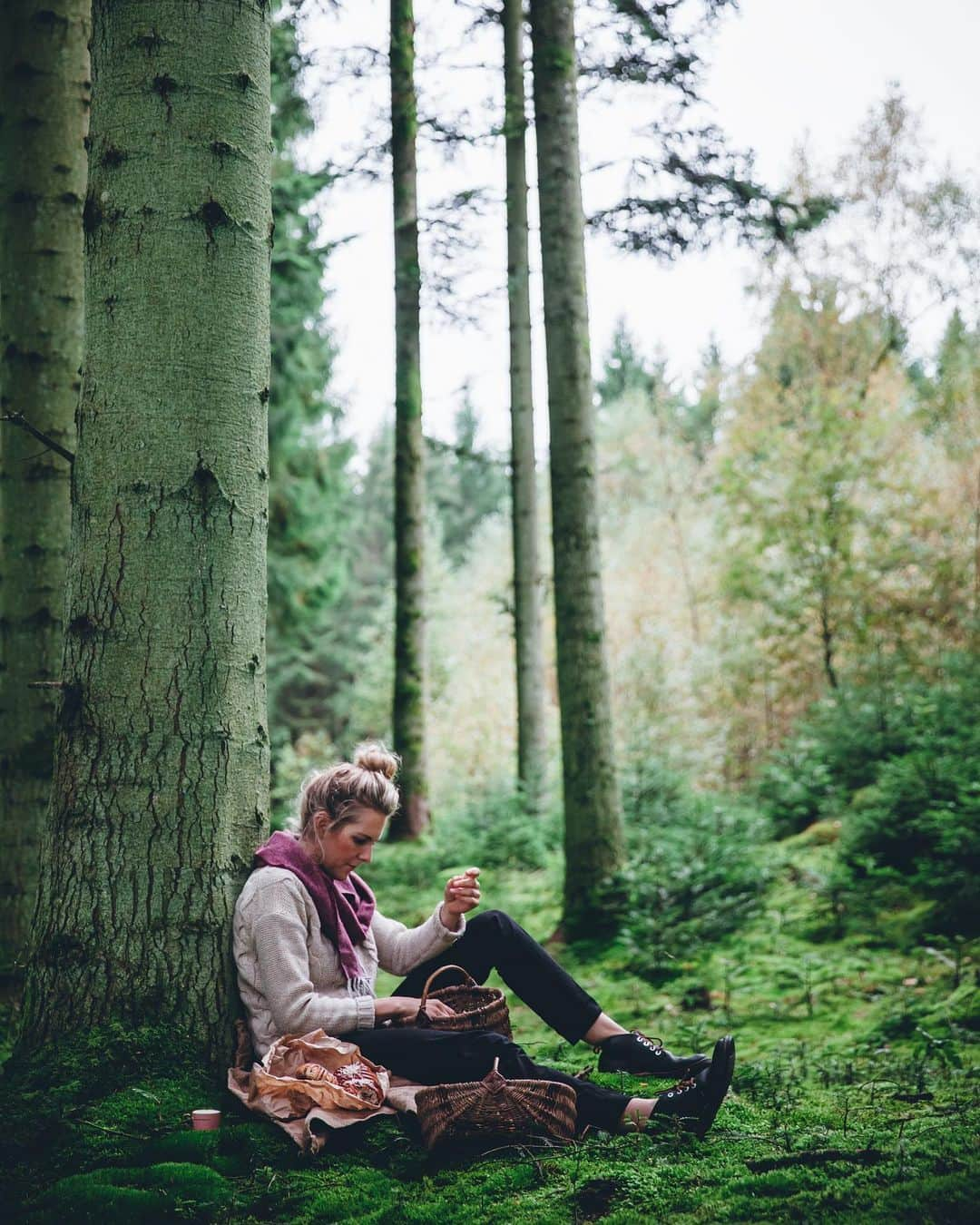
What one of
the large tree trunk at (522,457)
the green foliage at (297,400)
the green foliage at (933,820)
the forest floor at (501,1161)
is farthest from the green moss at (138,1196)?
the large tree trunk at (522,457)

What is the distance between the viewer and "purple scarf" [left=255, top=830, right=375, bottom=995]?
3.15 metres

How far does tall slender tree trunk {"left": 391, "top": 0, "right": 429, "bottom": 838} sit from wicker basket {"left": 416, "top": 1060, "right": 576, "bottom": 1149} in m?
7.18

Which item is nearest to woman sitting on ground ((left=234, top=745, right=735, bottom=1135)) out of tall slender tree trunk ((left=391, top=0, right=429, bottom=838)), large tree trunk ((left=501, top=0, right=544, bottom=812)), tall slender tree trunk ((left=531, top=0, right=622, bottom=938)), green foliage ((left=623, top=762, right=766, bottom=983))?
green foliage ((left=623, top=762, right=766, bottom=983))

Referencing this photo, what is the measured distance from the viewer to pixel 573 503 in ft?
21.6

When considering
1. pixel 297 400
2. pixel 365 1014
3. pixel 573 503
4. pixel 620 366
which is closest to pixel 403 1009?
pixel 365 1014

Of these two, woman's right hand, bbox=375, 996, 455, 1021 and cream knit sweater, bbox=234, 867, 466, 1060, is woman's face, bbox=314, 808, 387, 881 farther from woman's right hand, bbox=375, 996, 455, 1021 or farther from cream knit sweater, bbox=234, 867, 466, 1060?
woman's right hand, bbox=375, 996, 455, 1021

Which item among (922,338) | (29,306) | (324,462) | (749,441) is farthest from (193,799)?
(922,338)

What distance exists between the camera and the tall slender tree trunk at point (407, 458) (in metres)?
10.2

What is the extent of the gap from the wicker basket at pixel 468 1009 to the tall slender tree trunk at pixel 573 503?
303cm

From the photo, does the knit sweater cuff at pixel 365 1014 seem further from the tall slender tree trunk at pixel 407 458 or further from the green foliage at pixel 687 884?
the tall slender tree trunk at pixel 407 458

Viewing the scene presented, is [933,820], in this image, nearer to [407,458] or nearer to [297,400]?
[407,458]

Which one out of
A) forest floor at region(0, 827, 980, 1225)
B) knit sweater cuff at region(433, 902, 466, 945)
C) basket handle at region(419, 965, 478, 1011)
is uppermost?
knit sweater cuff at region(433, 902, 466, 945)

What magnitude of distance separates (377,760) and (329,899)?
0.48 metres

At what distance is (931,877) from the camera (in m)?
6.30
